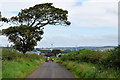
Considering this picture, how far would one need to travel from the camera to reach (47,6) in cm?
3969

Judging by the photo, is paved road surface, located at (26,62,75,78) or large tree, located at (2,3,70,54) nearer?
paved road surface, located at (26,62,75,78)

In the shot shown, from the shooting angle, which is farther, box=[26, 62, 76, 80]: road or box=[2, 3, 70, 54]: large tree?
box=[2, 3, 70, 54]: large tree

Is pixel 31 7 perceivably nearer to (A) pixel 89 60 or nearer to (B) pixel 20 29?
(B) pixel 20 29

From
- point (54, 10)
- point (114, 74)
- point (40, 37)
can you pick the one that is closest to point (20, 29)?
point (40, 37)

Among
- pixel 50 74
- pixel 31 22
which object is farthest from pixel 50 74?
pixel 31 22

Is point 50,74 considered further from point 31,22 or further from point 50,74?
point 31,22

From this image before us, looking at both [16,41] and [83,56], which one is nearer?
[83,56]

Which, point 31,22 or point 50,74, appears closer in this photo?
point 50,74

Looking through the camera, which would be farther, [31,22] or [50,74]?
[31,22]

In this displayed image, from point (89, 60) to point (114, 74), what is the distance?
38.1ft

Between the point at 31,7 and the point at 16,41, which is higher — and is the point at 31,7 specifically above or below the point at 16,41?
above

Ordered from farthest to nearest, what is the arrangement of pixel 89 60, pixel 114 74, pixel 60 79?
pixel 89 60 < pixel 60 79 < pixel 114 74

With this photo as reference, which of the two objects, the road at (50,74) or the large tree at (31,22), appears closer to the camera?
the road at (50,74)

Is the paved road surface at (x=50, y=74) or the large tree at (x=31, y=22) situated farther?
the large tree at (x=31, y=22)
